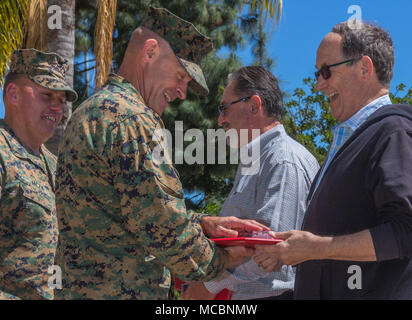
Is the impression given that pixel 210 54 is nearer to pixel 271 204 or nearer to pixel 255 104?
pixel 255 104

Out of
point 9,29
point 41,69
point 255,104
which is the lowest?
point 255,104

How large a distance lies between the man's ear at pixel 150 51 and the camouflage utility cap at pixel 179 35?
0.07 metres

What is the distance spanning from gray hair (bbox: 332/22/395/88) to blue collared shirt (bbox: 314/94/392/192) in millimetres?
112

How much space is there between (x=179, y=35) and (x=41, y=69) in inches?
69.1

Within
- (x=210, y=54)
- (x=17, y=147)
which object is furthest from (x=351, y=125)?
(x=210, y=54)

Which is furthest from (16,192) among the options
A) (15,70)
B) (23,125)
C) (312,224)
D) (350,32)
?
(350,32)

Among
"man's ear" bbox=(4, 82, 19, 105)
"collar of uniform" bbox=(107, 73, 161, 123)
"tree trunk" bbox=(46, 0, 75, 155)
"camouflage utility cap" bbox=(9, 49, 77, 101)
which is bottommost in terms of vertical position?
"collar of uniform" bbox=(107, 73, 161, 123)

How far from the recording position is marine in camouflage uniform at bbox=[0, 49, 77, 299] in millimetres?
3512

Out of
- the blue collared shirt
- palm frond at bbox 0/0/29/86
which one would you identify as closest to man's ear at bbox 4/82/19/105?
the blue collared shirt

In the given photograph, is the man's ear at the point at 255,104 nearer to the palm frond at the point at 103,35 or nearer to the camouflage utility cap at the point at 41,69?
the camouflage utility cap at the point at 41,69

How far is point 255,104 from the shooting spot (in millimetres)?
3803

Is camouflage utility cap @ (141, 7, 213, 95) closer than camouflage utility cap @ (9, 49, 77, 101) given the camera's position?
Yes

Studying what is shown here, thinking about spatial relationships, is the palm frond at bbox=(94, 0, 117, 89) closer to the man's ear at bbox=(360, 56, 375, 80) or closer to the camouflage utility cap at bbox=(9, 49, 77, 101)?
the camouflage utility cap at bbox=(9, 49, 77, 101)

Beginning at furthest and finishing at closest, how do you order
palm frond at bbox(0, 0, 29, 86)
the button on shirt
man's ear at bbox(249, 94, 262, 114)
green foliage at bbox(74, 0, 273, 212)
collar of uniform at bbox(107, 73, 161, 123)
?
green foliage at bbox(74, 0, 273, 212) → palm frond at bbox(0, 0, 29, 86) → man's ear at bbox(249, 94, 262, 114) → the button on shirt → collar of uniform at bbox(107, 73, 161, 123)
